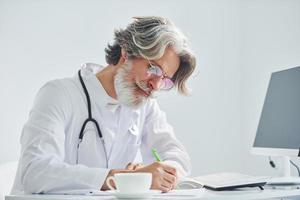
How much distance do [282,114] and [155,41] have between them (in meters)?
0.62

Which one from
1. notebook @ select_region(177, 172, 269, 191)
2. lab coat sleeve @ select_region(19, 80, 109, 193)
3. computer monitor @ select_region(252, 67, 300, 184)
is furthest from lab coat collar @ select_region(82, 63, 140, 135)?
computer monitor @ select_region(252, 67, 300, 184)

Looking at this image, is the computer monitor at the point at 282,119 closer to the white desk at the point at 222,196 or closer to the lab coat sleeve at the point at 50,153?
the white desk at the point at 222,196

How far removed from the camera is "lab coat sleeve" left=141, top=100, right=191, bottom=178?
1.91m

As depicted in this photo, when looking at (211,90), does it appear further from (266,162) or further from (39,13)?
(39,13)

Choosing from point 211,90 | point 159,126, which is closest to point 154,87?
point 159,126

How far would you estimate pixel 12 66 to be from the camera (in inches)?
98.2

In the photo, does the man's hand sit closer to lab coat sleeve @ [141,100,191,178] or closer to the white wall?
lab coat sleeve @ [141,100,191,178]

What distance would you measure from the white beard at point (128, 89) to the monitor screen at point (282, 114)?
0.56 m

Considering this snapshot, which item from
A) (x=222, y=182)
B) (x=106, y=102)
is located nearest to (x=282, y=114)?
(x=222, y=182)

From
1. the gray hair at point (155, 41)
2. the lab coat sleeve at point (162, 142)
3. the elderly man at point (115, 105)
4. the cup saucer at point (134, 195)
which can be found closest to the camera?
the cup saucer at point (134, 195)

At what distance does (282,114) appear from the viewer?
203cm

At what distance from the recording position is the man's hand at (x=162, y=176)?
1.48m

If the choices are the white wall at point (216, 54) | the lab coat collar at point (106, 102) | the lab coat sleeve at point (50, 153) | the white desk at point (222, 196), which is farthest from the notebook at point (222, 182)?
the white wall at point (216, 54)

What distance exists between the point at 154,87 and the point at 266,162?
1512 mm
